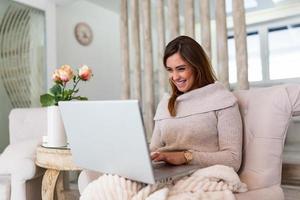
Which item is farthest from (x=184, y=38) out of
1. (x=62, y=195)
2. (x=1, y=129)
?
(x=1, y=129)

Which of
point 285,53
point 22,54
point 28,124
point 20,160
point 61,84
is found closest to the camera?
point 61,84

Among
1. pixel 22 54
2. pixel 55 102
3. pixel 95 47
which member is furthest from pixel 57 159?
pixel 95 47

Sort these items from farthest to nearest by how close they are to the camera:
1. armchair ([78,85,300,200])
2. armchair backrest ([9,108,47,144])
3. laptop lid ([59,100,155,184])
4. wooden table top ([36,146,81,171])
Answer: armchair backrest ([9,108,47,144]), wooden table top ([36,146,81,171]), armchair ([78,85,300,200]), laptop lid ([59,100,155,184])

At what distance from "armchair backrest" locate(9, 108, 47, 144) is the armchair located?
4.02 feet

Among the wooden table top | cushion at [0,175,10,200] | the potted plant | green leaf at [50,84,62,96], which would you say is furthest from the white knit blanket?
cushion at [0,175,10,200]

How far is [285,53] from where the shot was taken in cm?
462

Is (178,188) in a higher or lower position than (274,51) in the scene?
lower

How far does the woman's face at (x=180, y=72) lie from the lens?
1395mm

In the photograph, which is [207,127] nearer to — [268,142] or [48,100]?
[268,142]

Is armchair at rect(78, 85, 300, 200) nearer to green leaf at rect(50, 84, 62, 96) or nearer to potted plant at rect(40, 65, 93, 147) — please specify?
potted plant at rect(40, 65, 93, 147)

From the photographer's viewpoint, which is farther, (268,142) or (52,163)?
(52,163)

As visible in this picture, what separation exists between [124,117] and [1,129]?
2505 mm

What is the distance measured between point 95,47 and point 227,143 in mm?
3226

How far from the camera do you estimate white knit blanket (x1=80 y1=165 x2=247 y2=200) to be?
986 millimetres
